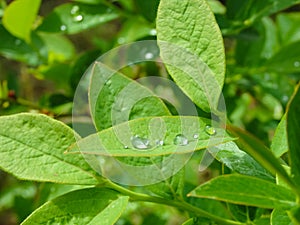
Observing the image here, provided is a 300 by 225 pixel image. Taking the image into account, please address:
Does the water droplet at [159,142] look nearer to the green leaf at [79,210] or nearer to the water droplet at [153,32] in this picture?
the green leaf at [79,210]

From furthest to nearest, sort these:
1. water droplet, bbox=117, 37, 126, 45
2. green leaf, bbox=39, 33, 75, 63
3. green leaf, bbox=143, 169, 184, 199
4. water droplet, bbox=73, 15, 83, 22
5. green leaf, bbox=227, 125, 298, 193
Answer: green leaf, bbox=39, 33, 75, 63 → water droplet, bbox=117, 37, 126, 45 → water droplet, bbox=73, 15, 83, 22 → green leaf, bbox=143, 169, 184, 199 → green leaf, bbox=227, 125, 298, 193

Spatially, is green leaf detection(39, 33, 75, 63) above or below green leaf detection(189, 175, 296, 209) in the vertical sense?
below

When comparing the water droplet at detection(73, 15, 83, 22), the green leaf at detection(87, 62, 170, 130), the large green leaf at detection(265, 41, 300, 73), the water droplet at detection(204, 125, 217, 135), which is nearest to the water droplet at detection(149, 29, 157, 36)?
the water droplet at detection(73, 15, 83, 22)

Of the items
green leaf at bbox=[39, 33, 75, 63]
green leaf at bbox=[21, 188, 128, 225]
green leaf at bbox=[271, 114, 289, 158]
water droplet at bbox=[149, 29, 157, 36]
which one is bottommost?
green leaf at bbox=[39, 33, 75, 63]

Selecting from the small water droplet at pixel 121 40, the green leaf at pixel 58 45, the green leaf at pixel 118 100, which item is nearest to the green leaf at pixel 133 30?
the small water droplet at pixel 121 40

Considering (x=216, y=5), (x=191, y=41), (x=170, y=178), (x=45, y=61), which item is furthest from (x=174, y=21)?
(x=45, y=61)

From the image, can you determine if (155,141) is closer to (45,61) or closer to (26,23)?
(26,23)

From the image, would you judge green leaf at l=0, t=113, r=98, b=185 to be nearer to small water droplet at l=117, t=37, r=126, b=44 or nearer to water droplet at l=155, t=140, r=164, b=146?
water droplet at l=155, t=140, r=164, b=146

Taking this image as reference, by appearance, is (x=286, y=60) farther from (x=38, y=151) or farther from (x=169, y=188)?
(x=38, y=151)
